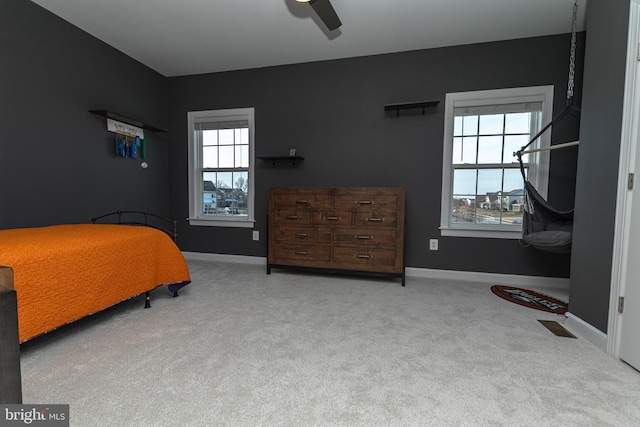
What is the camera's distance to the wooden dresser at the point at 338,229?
9.60 ft

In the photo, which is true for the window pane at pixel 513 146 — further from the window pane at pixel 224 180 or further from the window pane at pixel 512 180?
Result: the window pane at pixel 224 180

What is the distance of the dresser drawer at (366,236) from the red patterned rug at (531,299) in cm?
113

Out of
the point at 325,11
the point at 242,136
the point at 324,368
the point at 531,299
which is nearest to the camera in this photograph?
the point at 324,368

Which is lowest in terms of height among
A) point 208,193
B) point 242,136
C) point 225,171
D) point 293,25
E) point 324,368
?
point 324,368

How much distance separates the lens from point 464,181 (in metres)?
3.24

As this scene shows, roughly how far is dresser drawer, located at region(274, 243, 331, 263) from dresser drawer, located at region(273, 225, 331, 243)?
68mm

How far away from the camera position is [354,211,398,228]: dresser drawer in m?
2.91

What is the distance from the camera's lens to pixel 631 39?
1.61 m

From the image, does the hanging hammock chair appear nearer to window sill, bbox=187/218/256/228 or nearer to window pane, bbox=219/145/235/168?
window sill, bbox=187/218/256/228

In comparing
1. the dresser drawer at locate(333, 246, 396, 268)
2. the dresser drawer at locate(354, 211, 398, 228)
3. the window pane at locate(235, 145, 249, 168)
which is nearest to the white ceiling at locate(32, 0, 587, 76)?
the window pane at locate(235, 145, 249, 168)

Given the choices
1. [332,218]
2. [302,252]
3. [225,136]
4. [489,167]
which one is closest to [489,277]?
[489,167]

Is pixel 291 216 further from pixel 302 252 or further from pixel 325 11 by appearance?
pixel 325 11

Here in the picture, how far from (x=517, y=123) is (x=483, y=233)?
49.8 inches

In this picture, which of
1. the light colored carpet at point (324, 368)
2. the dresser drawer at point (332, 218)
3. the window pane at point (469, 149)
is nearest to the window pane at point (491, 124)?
the window pane at point (469, 149)
